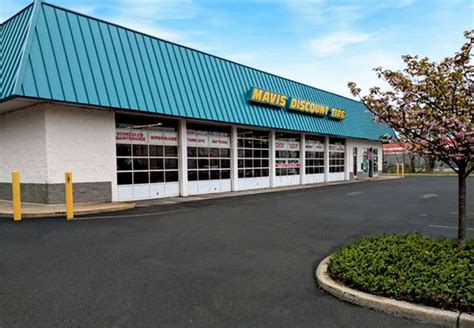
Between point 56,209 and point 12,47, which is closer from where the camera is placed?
point 56,209

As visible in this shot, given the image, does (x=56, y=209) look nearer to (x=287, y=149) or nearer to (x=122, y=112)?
(x=122, y=112)

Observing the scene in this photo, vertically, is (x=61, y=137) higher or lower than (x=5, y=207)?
higher

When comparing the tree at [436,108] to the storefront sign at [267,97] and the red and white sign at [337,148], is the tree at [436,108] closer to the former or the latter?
the storefront sign at [267,97]

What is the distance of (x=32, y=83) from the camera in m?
10.5

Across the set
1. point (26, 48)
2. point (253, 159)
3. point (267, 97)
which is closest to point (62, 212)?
point (26, 48)

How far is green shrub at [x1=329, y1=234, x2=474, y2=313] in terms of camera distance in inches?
159

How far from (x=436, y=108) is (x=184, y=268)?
4924 millimetres

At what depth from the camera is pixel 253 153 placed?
2119 centimetres

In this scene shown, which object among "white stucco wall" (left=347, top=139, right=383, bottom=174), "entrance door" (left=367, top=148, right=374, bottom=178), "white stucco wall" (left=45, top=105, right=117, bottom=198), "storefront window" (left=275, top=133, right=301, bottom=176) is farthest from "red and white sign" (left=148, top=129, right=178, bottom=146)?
"entrance door" (left=367, top=148, right=374, bottom=178)

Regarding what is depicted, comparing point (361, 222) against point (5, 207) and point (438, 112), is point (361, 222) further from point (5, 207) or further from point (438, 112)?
point (5, 207)

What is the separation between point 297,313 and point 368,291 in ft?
3.38

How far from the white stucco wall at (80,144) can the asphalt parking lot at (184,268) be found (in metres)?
2.94

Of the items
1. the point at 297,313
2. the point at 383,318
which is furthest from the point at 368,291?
the point at 297,313

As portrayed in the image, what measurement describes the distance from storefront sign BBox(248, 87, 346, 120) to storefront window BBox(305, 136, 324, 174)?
2148 mm
